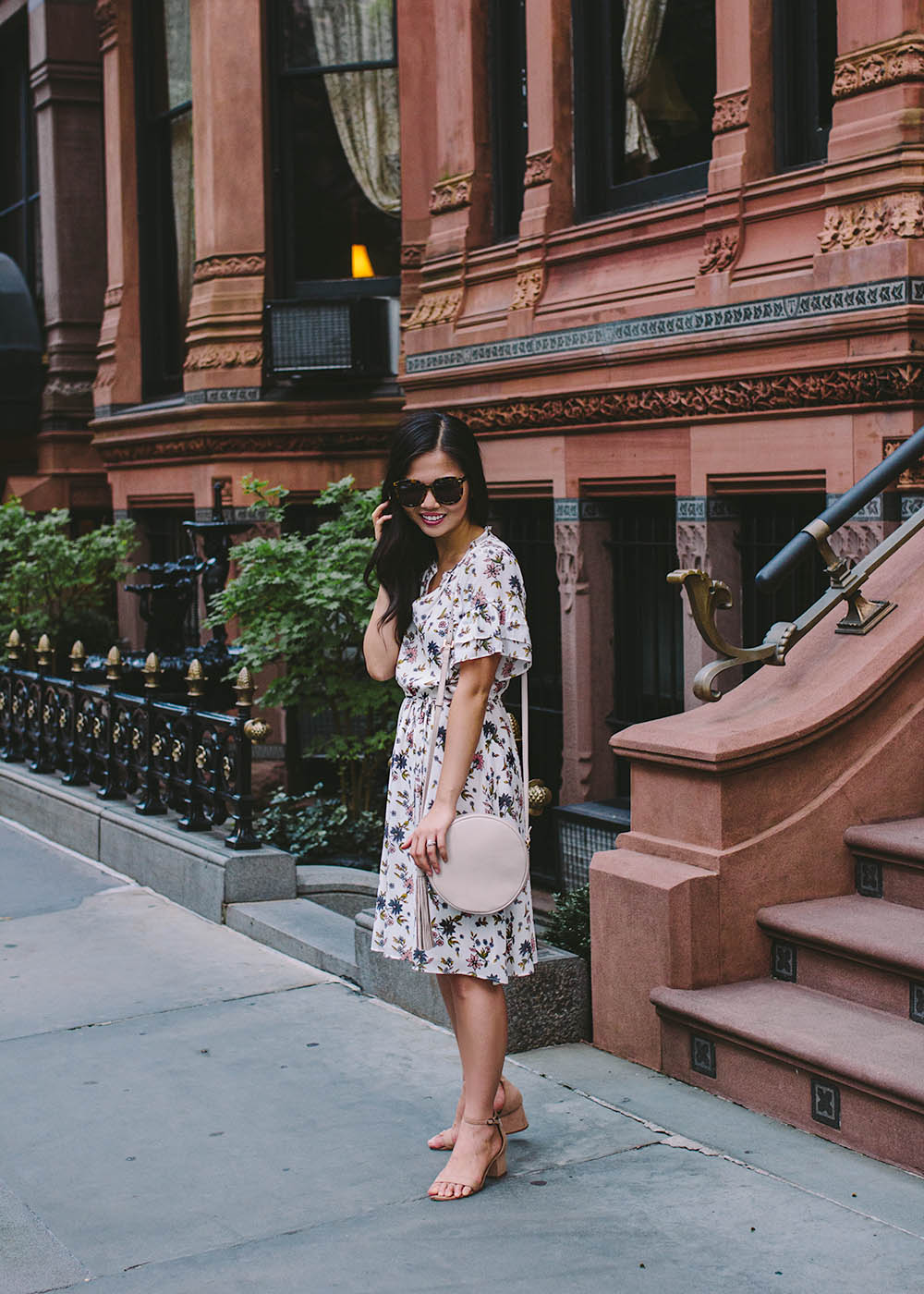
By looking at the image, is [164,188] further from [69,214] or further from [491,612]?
[491,612]

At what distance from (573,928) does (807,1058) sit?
57.5 inches

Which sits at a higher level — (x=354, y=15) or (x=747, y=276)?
(x=354, y=15)

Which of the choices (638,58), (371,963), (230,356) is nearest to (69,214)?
(230,356)

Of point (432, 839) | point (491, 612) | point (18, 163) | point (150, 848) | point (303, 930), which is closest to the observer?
point (432, 839)

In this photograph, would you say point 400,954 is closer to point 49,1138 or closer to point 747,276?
point 49,1138

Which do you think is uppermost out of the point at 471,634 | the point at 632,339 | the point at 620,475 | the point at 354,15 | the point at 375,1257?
the point at 354,15

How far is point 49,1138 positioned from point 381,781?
17.2 feet

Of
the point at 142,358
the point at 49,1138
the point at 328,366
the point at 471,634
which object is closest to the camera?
the point at 471,634

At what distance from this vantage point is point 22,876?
8.84 m

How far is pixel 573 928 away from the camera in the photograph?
6.03 m

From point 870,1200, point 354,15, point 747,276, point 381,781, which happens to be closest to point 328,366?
point 354,15

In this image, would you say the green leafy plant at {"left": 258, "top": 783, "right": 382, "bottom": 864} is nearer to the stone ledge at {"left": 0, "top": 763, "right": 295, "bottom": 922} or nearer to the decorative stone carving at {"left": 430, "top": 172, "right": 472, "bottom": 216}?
the stone ledge at {"left": 0, "top": 763, "right": 295, "bottom": 922}

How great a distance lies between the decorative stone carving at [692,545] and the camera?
28.2 feet

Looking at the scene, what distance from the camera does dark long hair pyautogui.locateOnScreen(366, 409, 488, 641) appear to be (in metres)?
4.53
